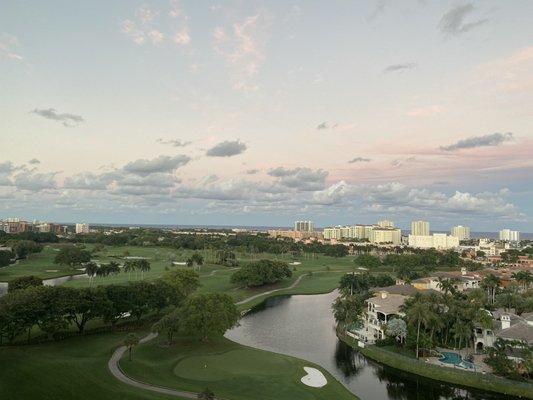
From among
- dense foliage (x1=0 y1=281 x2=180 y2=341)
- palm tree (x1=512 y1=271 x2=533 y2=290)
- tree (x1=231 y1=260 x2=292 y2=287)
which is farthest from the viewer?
tree (x1=231 y1=260 x2=292 y2=287)

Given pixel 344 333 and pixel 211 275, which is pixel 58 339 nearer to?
pixel 344 333

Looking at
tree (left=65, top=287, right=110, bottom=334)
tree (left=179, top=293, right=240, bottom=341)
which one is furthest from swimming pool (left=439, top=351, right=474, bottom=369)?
tree (left=65, top=287, right=110, bottom=334)

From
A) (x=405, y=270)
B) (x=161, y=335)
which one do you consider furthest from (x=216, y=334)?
(x=405, y=270)

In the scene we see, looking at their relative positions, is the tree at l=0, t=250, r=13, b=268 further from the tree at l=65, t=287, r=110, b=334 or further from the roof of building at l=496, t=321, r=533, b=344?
the roof of building at l=496, t=321, r=533, b=344

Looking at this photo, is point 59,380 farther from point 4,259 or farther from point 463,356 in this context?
point 4,259

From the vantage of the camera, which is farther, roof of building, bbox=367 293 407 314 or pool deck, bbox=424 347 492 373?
roof of building, bbox=367 293 407 314

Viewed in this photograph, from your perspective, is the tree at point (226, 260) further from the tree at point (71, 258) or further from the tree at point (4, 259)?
the tree at point (4, 259)
